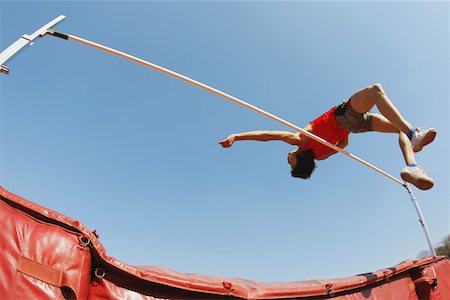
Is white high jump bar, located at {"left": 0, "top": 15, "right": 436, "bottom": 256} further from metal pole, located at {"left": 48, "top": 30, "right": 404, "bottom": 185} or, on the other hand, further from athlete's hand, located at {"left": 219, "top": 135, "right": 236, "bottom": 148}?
athlete's hand, located at {"left": 219, "top": 135, "right": 236, "bottom": 148}

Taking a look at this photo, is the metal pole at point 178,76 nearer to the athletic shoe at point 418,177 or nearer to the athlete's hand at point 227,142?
the athlete's hand at point 227,142

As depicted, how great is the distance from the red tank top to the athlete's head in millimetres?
94

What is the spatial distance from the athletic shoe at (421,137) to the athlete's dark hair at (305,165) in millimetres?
1389

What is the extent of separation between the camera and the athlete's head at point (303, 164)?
4.13 metres

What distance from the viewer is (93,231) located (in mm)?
1592

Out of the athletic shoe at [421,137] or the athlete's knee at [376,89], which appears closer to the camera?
the athletic shoe at [421,137]

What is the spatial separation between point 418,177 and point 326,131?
1386 mm

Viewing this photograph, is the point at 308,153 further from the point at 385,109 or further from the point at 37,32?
the point at 37,32

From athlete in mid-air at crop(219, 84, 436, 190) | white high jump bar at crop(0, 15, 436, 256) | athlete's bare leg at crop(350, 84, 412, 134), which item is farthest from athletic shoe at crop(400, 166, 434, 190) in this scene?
white high jump bar at crop(0, 15, 436, 256)

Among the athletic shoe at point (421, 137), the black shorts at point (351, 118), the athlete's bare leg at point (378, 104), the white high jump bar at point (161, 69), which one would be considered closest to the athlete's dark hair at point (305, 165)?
the white high jump bar at point (161, 69)

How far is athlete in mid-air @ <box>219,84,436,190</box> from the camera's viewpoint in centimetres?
281

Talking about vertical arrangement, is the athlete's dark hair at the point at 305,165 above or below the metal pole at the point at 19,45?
below

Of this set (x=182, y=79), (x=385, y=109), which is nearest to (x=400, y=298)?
(x=385, y=109)

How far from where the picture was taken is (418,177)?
2.66 metres
